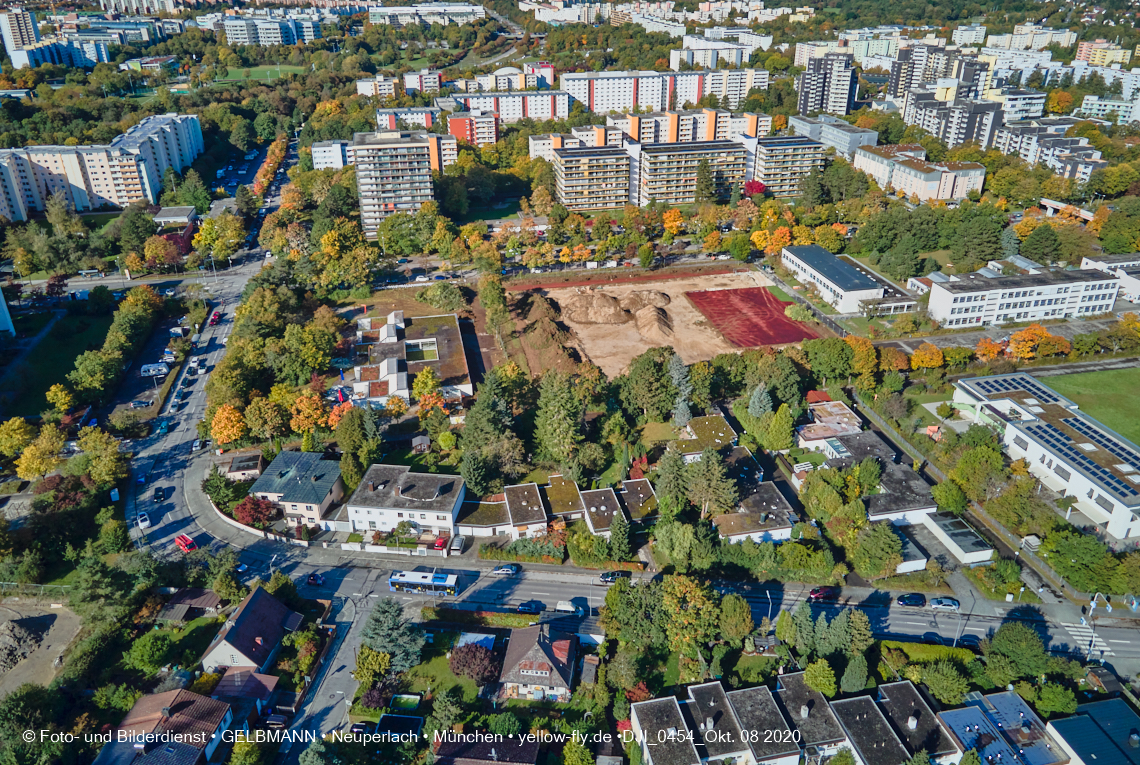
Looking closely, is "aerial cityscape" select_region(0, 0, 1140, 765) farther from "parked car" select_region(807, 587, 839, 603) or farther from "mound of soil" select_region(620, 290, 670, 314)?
"mound of soil" select_region(620, 290, 670, 314)

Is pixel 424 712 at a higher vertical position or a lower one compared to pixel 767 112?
lower

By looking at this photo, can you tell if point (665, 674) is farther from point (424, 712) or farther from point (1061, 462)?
→ point (1061, 462)

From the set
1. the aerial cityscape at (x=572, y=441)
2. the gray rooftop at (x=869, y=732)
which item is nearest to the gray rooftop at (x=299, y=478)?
the aerial cityscape at (x=572, y=441)

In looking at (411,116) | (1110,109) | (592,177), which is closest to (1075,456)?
(592,177)

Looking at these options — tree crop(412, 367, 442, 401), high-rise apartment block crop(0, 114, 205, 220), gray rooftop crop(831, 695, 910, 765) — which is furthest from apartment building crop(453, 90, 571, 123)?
gray rooftop crop(831, 695, 910, 765)

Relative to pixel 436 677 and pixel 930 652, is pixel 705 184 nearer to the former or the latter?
pixel 930 652

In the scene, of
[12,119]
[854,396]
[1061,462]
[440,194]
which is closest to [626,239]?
[440,194]
